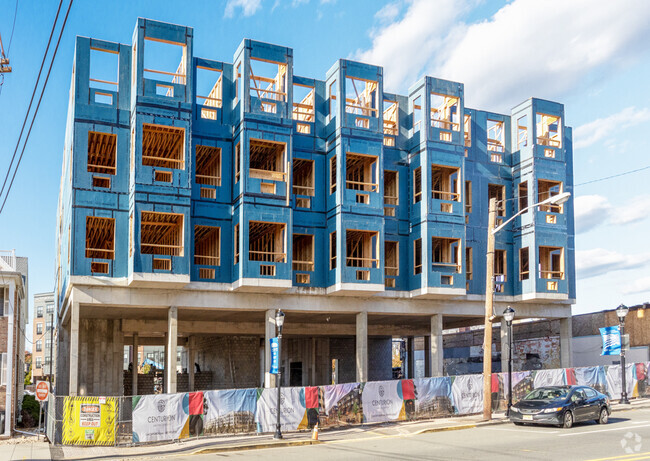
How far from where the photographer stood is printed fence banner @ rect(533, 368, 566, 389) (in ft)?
105

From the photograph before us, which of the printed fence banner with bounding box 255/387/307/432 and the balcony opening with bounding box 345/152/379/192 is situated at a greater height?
the balcony opening with bounding box 345/152/379/192

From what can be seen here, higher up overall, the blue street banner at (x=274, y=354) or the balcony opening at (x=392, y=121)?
the balcony opening at (x=392, y=121)

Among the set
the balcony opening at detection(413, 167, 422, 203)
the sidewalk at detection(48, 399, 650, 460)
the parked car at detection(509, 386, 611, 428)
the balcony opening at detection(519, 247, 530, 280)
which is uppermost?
the balcony opening at detection(413, 167, 422, 203)

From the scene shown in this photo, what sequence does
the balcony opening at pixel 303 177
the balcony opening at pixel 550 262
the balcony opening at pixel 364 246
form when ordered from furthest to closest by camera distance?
the balcony opening at pixel 550 262 < the balcony opening at pixel 303 177 < the balcony opening at pixel 364 246

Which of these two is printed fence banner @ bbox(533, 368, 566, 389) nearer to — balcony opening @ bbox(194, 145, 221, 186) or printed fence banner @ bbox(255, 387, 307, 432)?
printed fence banner @ bbox(255, 387, 307, 432)

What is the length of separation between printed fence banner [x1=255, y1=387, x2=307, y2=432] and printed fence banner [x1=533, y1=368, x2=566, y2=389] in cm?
1233

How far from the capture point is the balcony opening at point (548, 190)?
40.3 m

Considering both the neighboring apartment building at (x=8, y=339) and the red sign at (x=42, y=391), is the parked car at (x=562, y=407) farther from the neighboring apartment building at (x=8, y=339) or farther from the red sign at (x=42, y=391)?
the neighboring apartment building at (x=8, y=339)

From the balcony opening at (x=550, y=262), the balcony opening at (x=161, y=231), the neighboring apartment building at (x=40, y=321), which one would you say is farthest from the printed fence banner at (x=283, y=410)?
the neighboring apartment building at (x=40, y=321)

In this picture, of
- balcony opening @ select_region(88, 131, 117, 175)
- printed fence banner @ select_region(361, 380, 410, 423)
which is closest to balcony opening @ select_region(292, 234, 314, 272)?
printed fence banner @ select_region(361, 380, 410, 423)

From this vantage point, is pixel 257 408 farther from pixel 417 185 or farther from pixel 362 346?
pixel 417 185

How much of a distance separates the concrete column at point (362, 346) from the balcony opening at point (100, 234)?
1304 centimetres

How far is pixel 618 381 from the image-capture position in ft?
114

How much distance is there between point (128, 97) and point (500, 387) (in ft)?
71.8
